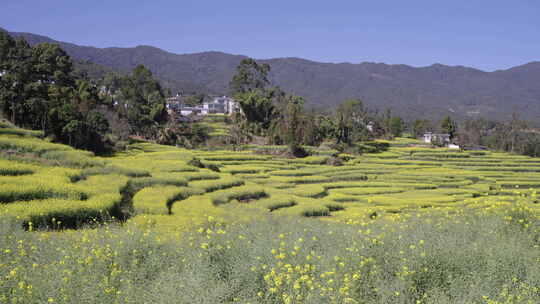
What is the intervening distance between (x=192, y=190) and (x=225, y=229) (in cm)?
1250

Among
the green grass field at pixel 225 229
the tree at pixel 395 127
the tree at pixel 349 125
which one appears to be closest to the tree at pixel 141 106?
the tree at pixel 349 125

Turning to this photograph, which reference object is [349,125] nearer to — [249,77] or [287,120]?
[287,120]

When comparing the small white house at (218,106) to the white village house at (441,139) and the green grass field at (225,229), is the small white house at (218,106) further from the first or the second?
the green grass field at (225,229)

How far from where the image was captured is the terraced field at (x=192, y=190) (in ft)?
49.9

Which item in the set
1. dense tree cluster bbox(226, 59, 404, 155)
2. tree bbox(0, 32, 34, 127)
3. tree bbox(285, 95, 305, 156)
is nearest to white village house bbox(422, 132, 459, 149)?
dense tree cluster bbox(226, 59, 404, 155)

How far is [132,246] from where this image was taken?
8734mm

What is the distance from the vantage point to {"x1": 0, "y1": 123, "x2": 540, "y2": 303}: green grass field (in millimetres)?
6910

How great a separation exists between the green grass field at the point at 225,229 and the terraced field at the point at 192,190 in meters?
0.08

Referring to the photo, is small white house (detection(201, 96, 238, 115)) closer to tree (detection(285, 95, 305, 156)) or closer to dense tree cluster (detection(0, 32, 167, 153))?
dense tree cluster (detection(0, 32, 167, 153))

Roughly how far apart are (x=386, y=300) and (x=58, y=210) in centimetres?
1181

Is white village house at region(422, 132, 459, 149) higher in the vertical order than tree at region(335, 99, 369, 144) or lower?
lower

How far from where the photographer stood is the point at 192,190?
22.6 metres

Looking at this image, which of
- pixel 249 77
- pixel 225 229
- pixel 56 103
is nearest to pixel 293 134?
pixel 56 103

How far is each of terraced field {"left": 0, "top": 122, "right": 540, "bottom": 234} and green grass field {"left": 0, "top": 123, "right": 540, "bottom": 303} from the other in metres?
0.08
